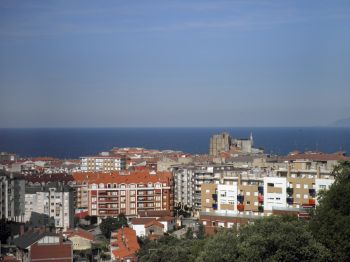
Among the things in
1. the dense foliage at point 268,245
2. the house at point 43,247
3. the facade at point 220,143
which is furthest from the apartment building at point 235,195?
the facade at point 220,143

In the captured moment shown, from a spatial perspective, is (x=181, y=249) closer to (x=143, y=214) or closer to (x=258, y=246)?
(x=258, y=246)

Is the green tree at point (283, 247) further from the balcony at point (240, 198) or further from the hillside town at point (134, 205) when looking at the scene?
the balcony at point (240, 198)

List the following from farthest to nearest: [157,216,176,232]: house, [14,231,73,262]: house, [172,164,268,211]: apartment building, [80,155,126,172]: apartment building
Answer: [80,155,126,172]: apartment building, [172,164,268,211]: apartment building, [157,216,176,232]: house, [14,231,73,262]: house

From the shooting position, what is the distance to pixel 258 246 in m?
8.00

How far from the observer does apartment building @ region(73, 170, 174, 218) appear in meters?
20.0

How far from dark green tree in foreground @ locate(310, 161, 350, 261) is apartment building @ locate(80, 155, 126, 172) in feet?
74.0

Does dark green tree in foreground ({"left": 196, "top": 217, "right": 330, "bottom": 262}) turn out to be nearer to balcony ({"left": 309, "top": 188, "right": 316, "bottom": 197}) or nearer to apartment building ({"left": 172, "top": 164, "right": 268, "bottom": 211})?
balcony ({"left": 309, "top": 188, "right": 316, "bottom": 197})

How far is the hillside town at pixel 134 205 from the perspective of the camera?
14.0 m

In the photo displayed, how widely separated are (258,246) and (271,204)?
22.7 feet

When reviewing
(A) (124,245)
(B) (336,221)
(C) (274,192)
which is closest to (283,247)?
(B) (336,221)

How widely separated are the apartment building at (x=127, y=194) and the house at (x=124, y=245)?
164 inches

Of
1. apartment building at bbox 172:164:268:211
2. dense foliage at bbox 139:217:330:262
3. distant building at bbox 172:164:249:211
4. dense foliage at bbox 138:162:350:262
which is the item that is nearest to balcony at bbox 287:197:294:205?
apartment building at bbox 172:164:268:211

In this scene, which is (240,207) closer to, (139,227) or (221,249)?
(139,227)

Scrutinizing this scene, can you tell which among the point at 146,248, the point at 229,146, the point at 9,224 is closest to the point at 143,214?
the point at 9,224
